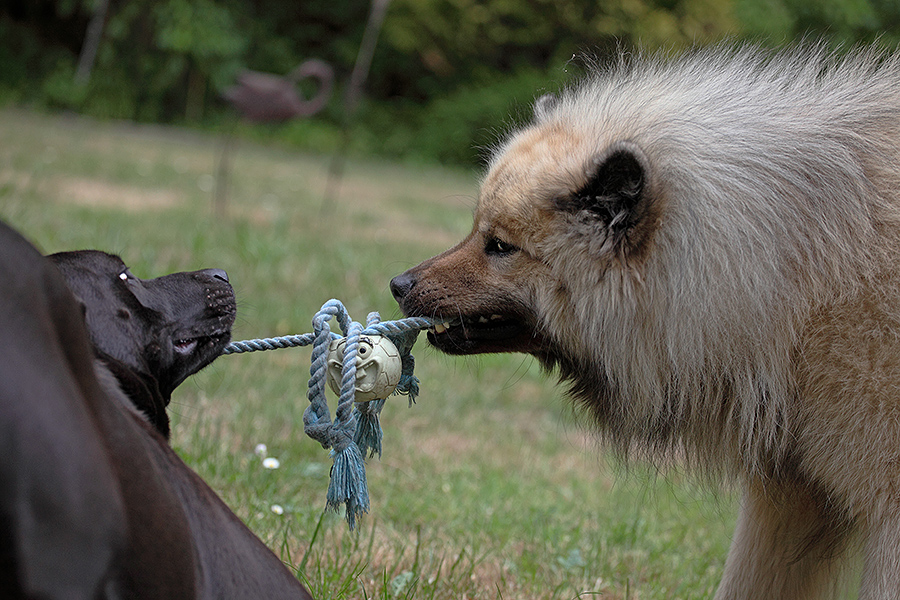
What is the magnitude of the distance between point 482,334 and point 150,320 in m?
1.04

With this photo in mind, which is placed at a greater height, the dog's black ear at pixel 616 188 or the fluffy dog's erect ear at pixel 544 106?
the fluffy dog's erect ear at pixel 544 106

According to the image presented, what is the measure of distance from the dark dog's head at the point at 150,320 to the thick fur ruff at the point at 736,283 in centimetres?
67

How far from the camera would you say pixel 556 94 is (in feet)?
10.1

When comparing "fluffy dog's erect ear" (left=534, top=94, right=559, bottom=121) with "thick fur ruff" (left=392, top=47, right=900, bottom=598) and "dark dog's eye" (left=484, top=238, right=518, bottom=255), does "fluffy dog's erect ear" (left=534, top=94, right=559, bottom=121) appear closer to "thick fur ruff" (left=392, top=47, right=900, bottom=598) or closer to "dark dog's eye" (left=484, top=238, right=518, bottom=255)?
"thick fur ruff" (left=392, top=47, right=900, bottom=598)

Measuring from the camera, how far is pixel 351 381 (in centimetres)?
230

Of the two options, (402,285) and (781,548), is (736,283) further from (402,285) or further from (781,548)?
(402,285)

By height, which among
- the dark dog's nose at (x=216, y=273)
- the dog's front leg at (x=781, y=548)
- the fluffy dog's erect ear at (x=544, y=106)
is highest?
the fluffy dog's erect ear at (x=544, y=106)

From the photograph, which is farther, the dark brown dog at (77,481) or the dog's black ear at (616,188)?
the dog's black ear at (616,188)

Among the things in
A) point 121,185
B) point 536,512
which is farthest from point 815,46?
point 121,185

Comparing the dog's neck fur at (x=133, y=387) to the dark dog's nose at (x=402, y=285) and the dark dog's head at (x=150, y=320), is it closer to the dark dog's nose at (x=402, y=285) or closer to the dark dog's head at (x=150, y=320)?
the dark dog's head at (x=150, y=320)

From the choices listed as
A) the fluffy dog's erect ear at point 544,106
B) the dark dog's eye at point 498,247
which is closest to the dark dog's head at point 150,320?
the dark dog's eye at point 498,247

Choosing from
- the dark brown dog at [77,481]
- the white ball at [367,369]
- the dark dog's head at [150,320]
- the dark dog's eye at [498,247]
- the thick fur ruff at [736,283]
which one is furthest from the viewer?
the dark dog's eye at [498,247]

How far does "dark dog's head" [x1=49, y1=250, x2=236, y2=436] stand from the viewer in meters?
1.94

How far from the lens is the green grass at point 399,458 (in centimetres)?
303
